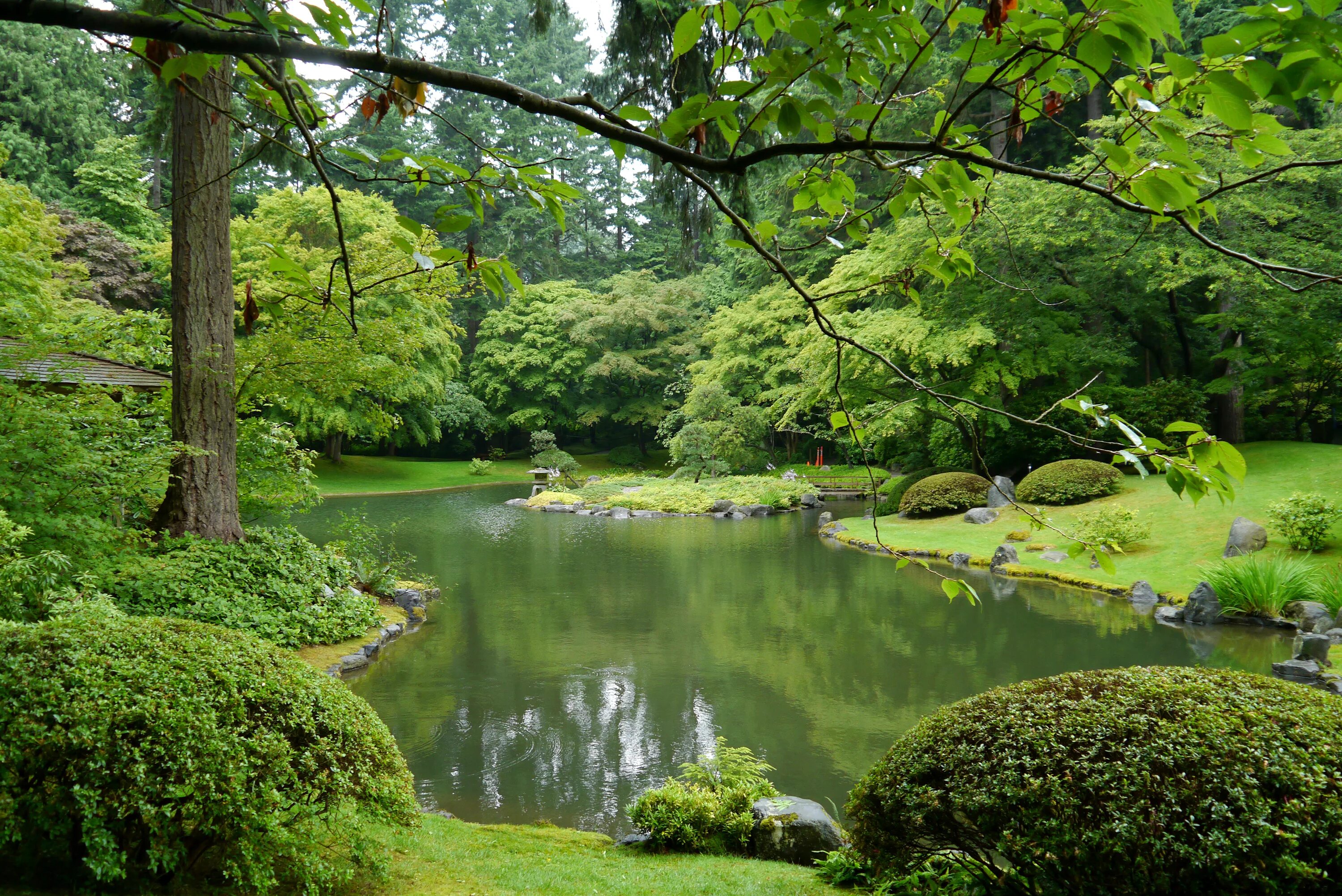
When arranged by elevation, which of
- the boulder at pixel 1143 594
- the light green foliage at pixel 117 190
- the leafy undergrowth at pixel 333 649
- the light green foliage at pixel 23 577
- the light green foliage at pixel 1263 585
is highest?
the light green foliage at pixel 117 190

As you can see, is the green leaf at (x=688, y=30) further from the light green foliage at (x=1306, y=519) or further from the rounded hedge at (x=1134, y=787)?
the light green foliage at (x=1306, y=519)

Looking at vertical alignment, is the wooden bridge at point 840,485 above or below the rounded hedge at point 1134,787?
below

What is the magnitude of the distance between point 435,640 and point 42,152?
2047cm

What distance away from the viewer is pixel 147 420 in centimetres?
665

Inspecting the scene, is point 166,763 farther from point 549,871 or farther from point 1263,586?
point 1263,586

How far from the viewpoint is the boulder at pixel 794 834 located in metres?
3.53

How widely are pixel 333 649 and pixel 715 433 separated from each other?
16.8 m

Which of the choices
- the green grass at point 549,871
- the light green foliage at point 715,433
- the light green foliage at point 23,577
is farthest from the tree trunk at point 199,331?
the light green foliage at point 715,433

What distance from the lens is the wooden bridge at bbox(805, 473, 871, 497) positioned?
67.6 ft

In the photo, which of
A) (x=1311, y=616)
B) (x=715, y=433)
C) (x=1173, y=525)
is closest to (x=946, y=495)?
(x=1173, y=525)

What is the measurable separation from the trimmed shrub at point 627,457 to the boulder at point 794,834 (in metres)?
25.0

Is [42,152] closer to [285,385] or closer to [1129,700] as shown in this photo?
[285,385]

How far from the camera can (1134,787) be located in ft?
6.74

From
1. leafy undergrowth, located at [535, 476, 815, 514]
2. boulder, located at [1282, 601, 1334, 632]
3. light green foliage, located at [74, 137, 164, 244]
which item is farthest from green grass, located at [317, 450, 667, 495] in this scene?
boulder, located at [1282, 601, 1334, 632]
